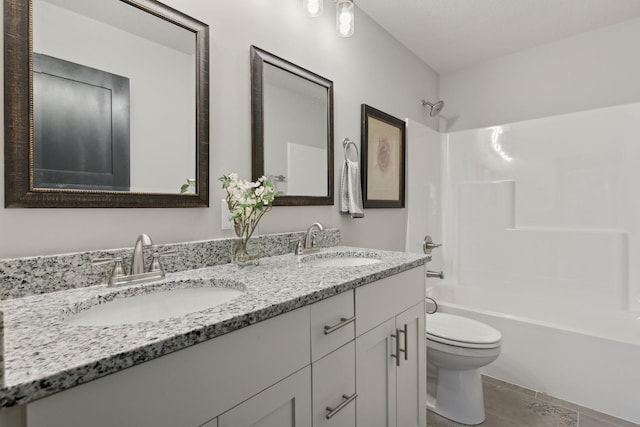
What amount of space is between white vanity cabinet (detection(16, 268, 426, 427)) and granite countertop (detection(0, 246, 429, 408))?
3 cm

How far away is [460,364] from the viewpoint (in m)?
1.70

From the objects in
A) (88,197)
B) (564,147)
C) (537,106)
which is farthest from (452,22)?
(88,197)

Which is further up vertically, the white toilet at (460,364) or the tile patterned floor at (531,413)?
the white toilet at (460,364)

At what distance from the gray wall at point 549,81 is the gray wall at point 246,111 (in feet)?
2.45

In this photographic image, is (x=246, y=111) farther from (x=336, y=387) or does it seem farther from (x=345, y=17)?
(x=336, y=387)

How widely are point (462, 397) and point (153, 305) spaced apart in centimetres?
167

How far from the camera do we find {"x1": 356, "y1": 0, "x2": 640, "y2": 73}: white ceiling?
6.51 feet

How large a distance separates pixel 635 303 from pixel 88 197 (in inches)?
119

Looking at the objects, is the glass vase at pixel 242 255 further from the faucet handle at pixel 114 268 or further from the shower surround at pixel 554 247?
the shower surround at pixel 554 247

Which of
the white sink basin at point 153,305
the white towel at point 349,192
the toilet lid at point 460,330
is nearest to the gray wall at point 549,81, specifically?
the white towel at point 349,192

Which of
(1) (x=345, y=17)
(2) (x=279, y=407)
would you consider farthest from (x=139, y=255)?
(1) (x=345, y=17)

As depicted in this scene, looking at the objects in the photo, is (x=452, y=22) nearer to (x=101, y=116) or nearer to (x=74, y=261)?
(x=101, y=116)

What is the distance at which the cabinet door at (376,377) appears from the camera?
1.07 meters

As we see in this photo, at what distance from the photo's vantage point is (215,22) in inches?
49.3
